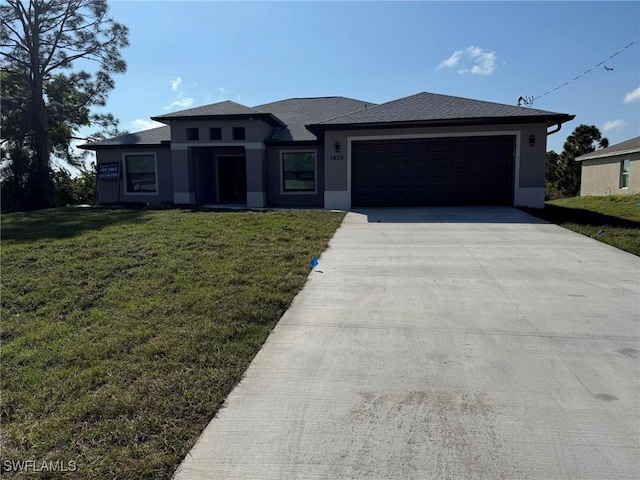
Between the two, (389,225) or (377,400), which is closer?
(377,400)

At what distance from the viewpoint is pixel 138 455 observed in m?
2.62

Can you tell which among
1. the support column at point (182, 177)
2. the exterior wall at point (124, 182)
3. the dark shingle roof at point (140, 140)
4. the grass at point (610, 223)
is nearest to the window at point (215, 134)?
the support column at point (182, 177)

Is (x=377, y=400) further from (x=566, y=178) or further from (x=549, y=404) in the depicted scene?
(x=566, y=178)

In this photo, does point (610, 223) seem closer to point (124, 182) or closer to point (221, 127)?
point (221, 127)

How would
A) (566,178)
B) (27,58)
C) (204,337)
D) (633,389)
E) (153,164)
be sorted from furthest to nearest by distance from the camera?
(566,178) < (27,58) < (153,164) < (204,337) < (633,389)

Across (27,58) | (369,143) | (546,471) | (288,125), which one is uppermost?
(27,58)

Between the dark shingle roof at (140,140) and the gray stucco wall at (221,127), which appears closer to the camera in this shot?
the gray stucco wall at (221,127)

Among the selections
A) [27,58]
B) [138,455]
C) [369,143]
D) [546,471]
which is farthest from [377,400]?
[27,58]

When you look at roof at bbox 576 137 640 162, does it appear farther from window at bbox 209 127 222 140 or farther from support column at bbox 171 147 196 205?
support column at bbox 171 147 196 205

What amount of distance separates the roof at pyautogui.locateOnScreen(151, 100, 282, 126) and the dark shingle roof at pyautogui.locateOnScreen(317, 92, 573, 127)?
311cm

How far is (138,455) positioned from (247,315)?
2.27m

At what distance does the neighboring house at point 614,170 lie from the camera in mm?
21500

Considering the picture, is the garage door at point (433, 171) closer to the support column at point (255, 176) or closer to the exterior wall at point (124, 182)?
the support column at point (255, 176)

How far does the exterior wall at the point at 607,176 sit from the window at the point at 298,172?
15703mm
